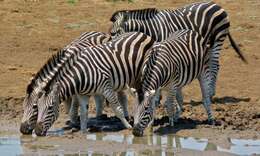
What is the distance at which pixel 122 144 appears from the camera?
13445mm

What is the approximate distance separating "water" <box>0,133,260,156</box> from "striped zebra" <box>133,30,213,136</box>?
0.30 metres

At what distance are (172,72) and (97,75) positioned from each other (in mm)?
1184

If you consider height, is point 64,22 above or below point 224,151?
above

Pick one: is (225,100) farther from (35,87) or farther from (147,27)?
(35,87)

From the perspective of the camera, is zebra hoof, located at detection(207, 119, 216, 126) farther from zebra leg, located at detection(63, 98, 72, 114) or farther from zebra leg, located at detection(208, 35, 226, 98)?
zebra leg, located at detection(63, 98, 72, 114)

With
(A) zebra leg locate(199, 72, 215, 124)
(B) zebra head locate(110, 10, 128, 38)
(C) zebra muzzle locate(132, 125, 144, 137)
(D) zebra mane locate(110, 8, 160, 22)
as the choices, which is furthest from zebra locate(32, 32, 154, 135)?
(D) zebra mane locate(110, 8, 160, 22)

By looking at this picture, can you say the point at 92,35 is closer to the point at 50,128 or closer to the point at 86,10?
the point at 50,128

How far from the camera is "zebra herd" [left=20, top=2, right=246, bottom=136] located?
46.0 ft

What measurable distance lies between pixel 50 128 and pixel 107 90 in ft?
4.24

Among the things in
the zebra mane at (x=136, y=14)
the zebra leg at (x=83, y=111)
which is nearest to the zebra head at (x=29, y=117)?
the zebra leg at (x=83, y=111)

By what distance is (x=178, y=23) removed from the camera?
57.4 ft

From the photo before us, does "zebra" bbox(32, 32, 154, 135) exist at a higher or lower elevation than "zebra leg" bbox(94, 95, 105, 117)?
higher

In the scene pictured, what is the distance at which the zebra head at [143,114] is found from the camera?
44.8 feet

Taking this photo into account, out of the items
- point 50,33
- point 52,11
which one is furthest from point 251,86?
point 52,11
